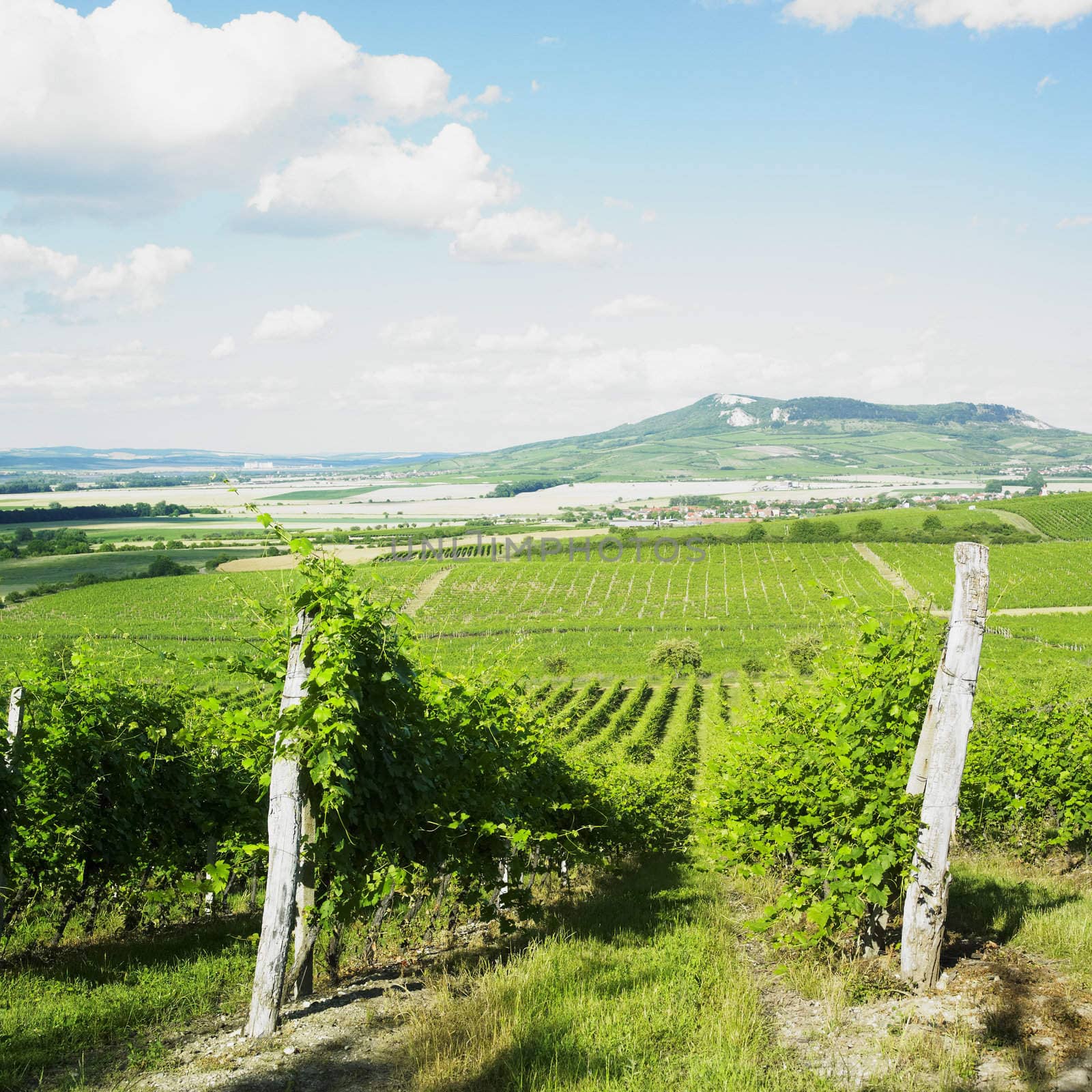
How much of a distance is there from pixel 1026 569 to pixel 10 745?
107720mm

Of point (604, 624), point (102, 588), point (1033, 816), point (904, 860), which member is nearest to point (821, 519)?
point (604, 624)

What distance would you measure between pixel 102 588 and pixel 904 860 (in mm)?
122350

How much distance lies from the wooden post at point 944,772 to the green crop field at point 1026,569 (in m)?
80.0

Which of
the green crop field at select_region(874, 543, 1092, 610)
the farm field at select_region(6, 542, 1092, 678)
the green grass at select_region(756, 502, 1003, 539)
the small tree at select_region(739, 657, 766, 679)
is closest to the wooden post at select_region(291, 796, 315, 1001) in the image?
the farm field at select_region(6, 542, 1092, 678)

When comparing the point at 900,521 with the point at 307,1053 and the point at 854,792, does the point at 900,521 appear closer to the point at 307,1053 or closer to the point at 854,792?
the point at 854,792

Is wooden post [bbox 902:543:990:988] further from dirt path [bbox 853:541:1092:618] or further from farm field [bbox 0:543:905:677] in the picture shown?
farm field [bbox 0:543:905:677]

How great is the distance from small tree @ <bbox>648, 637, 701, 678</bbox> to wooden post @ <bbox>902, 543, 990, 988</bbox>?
63.0 meters

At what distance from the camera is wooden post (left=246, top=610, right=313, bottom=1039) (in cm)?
537

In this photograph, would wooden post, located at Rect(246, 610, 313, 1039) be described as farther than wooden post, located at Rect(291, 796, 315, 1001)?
No

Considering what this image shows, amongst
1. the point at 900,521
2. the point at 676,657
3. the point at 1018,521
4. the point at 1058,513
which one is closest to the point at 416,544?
the point at 676,657

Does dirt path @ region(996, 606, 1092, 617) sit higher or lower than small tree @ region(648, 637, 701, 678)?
higher

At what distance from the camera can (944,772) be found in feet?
19.5

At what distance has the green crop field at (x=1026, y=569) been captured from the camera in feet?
292

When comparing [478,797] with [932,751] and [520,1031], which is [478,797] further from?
[932,751]
